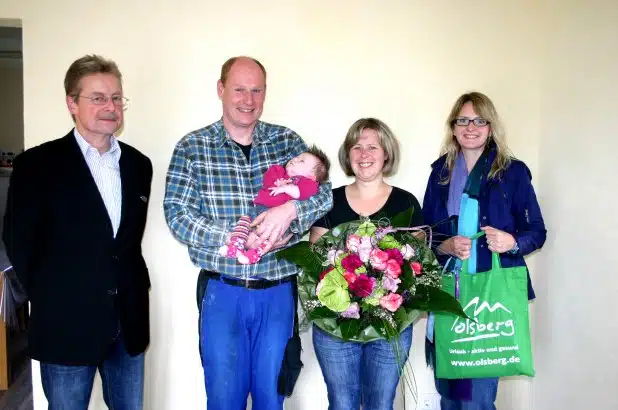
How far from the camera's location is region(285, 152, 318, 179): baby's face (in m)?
1.94

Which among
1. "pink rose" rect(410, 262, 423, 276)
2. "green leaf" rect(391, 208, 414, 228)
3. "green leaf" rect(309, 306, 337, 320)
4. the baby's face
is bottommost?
"green leaf" rect(309, 306, 337, 320)

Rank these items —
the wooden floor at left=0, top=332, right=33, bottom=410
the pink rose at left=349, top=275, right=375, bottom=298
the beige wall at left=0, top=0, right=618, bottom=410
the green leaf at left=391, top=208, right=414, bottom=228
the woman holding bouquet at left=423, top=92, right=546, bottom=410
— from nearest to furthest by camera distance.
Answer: the pink rose at left=349, top=275, right=375, bottom=298
the green leaf at left=391, top=208, right=414, bottom=228
the woman holding bouquet at left=423, top=92, right=546, bottom=410
the beige wall at left=0, top=0, right=618, bottom=410
the wooden floor at left=0, top=332, right=33, bottom=410

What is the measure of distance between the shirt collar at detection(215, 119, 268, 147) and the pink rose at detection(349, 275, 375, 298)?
2.42ft

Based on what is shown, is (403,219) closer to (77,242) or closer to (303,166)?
(303,166)

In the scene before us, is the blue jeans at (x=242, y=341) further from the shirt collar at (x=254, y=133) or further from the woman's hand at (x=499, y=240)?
the woman's hand at (x=499, y=240)

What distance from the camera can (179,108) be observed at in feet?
8.04

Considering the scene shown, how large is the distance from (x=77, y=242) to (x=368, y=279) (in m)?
1.03

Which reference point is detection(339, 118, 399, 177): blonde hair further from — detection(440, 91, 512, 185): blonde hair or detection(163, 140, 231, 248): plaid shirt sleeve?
detection(163, 140, 231, 248): plaid shirt sleeve

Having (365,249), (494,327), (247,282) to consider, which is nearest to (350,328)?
(365,249)

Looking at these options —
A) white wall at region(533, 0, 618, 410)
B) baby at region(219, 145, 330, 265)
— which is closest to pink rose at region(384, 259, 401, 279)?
baby at region(219, 145, 330, 265)

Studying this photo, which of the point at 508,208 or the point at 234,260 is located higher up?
the point at 508,208

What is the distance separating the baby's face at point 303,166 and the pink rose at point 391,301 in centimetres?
62

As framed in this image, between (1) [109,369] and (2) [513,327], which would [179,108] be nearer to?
(1) [109,369]

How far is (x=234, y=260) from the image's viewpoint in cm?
181
